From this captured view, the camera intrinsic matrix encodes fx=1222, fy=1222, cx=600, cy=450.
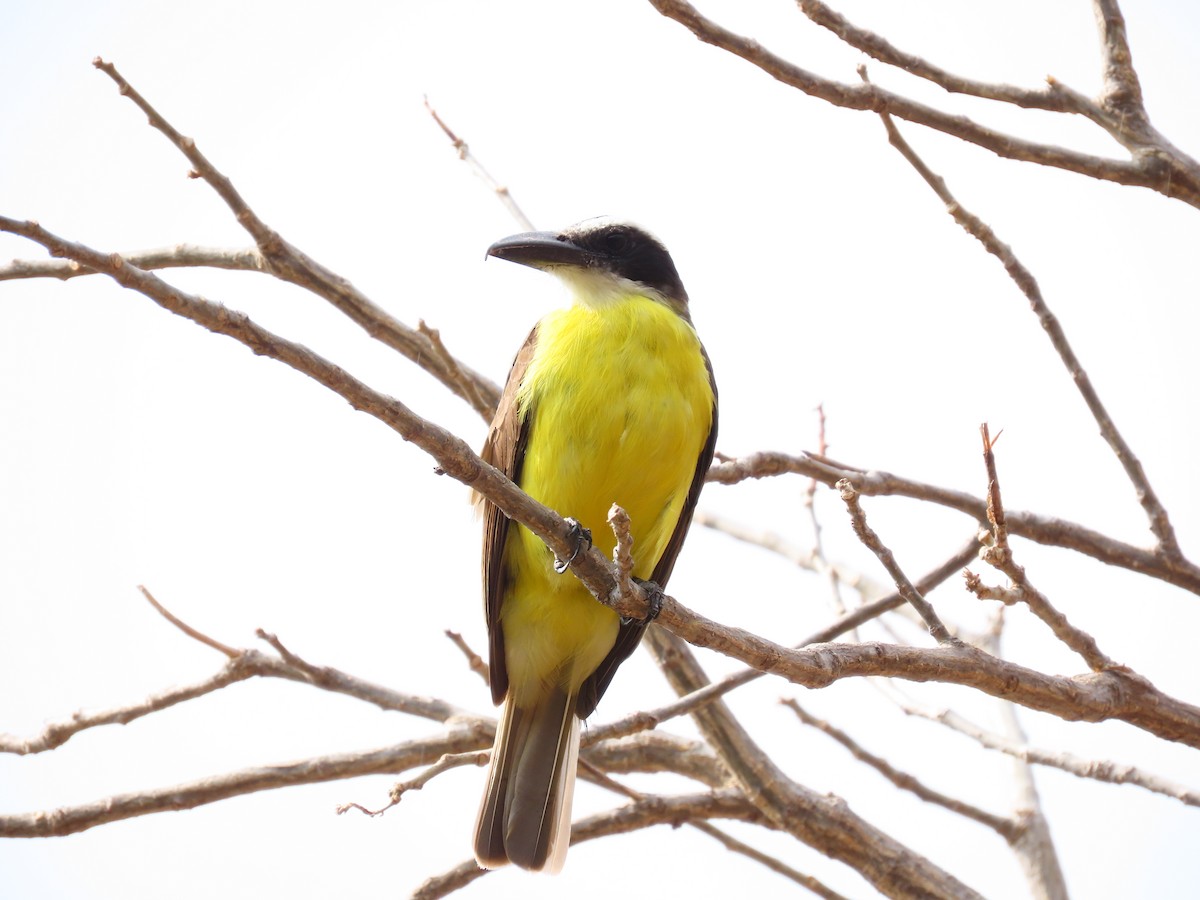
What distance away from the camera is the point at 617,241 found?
480 centimetres

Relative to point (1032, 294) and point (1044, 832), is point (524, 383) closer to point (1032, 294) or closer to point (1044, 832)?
point (1032, 294)

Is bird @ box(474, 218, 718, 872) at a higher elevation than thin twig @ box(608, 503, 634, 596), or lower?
higher

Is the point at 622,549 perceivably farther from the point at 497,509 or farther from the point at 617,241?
the point at 617,241

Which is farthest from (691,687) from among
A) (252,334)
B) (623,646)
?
(252,334)

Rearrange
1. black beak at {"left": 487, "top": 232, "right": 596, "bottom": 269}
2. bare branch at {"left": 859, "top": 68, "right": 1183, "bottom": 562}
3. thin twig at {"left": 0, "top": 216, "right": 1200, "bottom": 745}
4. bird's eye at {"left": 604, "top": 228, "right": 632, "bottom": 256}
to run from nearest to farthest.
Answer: thin twig at {"left": 0, "top": 216, "right": 1200, "bottom": 745}, bare branch at {"left": 859, "top": 68, "right": 1183, "bottom": 562}, black beak at {"left": 487, "top": 232, "right": 596, "bottom": 269}, bird's eye at {"left": 604, "top": 228, "right": 632, "bottom": 256}

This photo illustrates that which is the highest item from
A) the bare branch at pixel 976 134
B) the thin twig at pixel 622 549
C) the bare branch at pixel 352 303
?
the bare branch at pixel 352 303

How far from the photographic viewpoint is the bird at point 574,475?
397 centimetres

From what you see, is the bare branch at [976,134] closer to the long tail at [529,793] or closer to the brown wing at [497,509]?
the brown wing at [497,509]

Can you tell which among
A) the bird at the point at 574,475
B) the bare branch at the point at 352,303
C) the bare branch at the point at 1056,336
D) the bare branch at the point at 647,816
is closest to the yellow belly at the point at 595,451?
the bird at the point at 574,475

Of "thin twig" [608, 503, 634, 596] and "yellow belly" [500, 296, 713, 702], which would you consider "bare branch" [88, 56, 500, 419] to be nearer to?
"yellow belly" [500, 296, 713, 702]

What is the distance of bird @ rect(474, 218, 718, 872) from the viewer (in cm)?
397

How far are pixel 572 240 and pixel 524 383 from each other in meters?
0.85

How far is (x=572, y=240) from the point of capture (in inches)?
186

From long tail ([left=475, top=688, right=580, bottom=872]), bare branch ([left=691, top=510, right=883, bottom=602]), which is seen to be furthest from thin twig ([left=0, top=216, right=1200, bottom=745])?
bare branch ([left=691, top=510, right=883, bottom=602])
